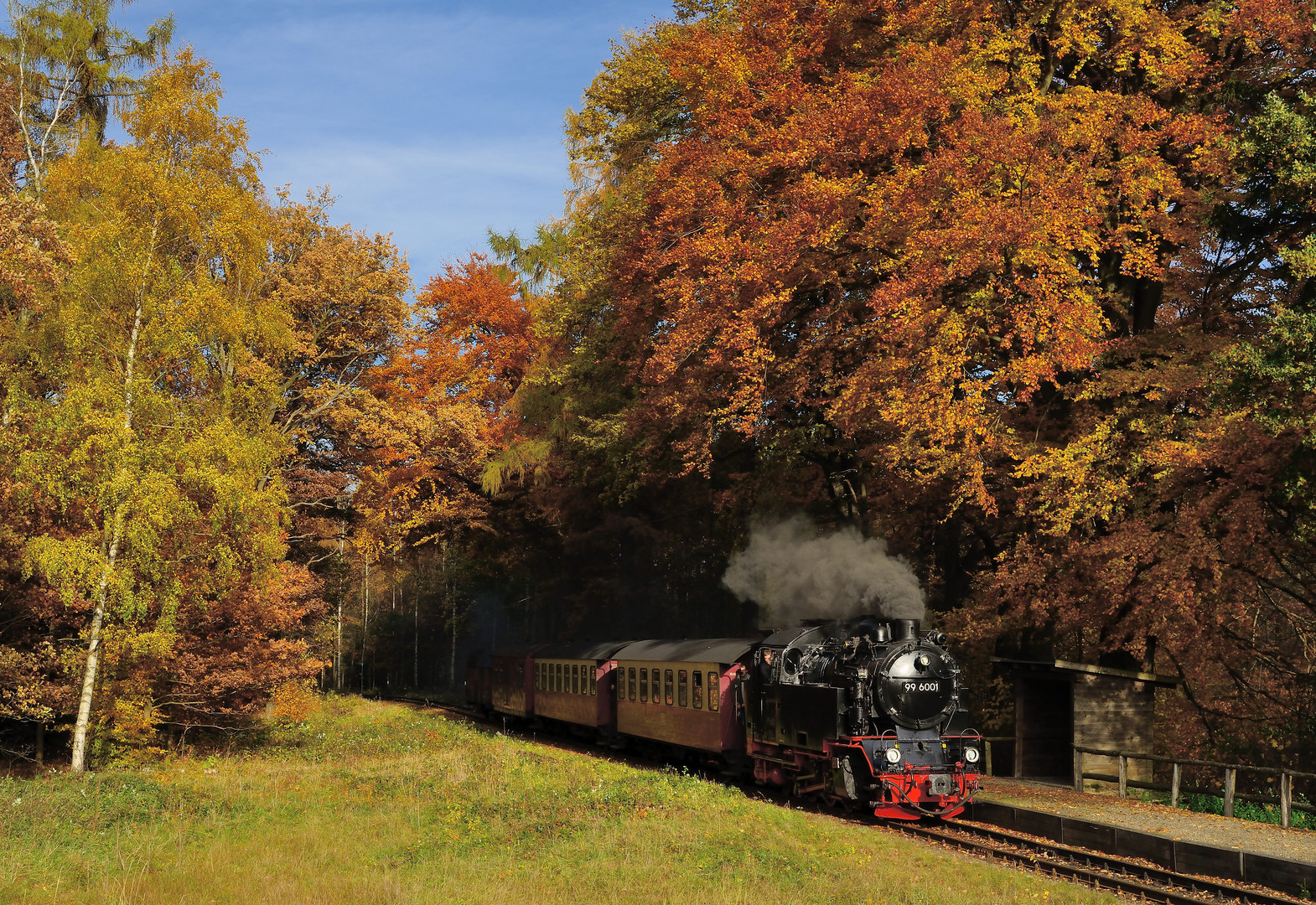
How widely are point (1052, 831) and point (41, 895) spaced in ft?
42.3

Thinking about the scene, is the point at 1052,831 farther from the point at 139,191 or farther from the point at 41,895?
the point at 139,191

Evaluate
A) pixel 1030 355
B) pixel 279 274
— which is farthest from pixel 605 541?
pixel 1030 355

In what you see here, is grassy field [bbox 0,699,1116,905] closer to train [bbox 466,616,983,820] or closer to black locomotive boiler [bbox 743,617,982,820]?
black locomotive boiler [bbox 743,617,982,820]

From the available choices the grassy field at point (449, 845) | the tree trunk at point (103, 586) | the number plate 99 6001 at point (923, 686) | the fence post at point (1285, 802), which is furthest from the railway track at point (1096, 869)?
the tree trunk at point (103, 586)

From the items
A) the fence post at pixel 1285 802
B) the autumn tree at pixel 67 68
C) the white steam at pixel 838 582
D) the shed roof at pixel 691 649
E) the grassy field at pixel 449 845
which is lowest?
the grassy field at pixel 449 845

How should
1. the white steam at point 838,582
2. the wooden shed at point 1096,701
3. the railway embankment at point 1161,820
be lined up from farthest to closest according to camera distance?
the white steam at point 838,582 < the wooden shed at point 1096,701 < the railway embankment at point 1161,820

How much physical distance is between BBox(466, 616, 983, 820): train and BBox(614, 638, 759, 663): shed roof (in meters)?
0.05

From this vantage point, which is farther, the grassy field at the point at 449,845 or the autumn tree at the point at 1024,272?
the autumn tree at the point at 1024,272

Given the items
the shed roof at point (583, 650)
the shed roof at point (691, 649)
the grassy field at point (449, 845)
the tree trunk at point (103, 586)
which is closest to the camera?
the grassy field at point (449, 845)

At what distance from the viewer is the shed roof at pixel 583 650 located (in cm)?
2788

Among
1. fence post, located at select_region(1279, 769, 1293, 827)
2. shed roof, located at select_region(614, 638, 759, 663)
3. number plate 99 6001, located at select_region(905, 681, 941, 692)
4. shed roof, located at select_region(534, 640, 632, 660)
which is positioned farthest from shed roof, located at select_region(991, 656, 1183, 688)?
shed roof, located at select_region(534, 640, 632, 660)

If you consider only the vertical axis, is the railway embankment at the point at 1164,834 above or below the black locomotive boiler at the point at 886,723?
below

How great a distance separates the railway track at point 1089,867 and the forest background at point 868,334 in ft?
17.4

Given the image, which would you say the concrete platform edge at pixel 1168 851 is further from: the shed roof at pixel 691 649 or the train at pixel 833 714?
the shed roof at pixel 691 649
